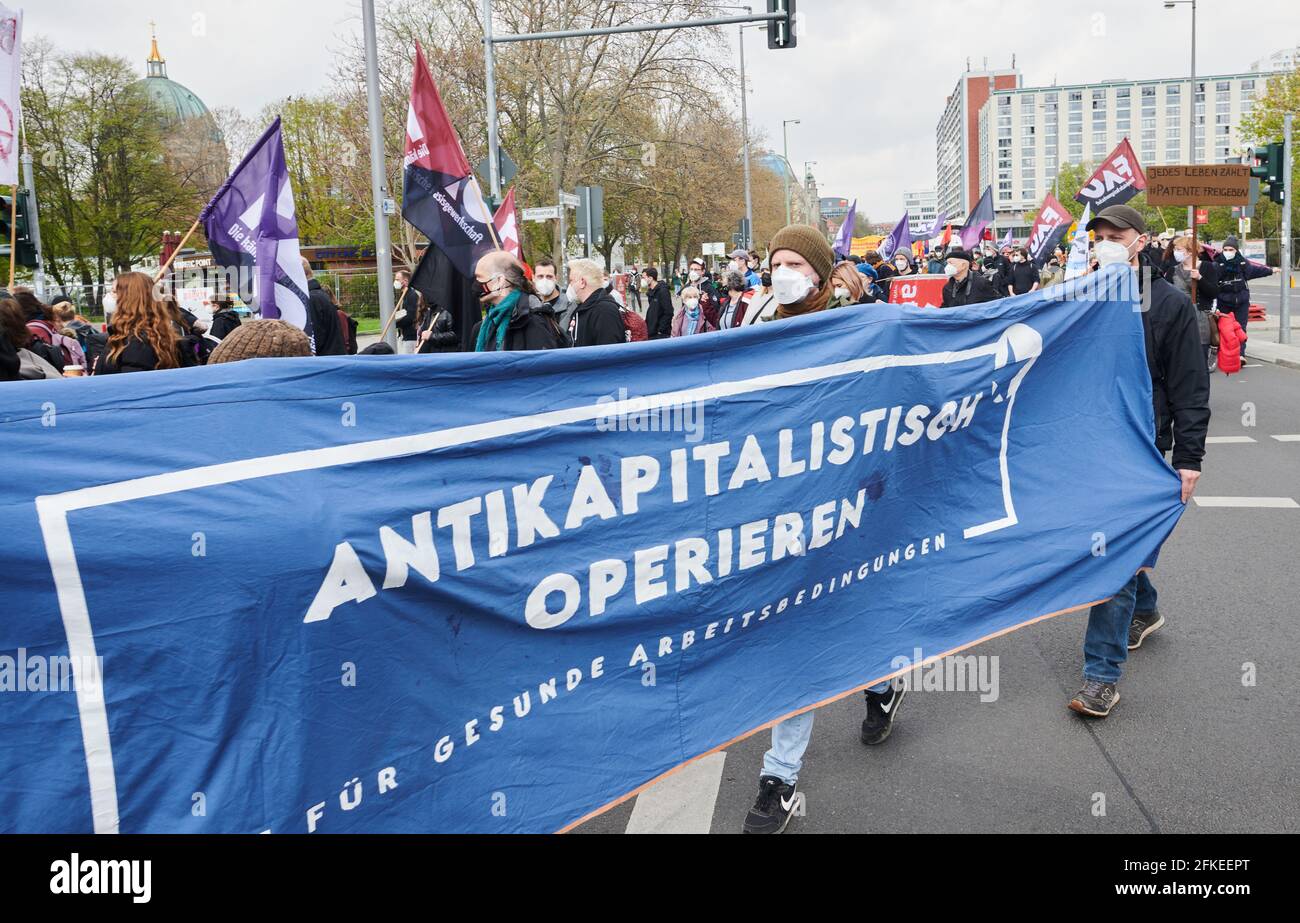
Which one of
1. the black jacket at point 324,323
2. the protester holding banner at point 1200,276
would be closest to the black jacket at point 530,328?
the black jacket at point 324,323

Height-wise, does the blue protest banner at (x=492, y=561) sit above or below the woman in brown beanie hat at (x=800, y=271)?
below

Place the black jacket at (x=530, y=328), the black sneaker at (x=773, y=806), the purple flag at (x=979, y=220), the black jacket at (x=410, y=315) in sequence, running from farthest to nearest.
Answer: the purple flag at (x=979, y=220) → the black jacket at (x=410, y=315) → the black jacket at (x=530, y=328) → the black sneaker at (x=773, y=806)

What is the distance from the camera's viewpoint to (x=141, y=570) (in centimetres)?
224

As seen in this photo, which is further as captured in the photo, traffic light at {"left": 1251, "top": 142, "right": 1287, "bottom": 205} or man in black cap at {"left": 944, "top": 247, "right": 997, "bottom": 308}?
traffic light at {"left": 1251, "top": 142, "right": 1287, "bottom": 205}

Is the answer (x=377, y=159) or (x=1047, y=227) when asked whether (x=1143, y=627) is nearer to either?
(x=377, y=159)

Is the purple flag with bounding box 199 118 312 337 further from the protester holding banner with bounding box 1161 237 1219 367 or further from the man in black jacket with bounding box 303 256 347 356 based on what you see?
the protester holding banner with bounding box 1161 237 1219 367

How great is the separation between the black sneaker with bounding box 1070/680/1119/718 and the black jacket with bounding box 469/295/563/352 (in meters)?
3.12

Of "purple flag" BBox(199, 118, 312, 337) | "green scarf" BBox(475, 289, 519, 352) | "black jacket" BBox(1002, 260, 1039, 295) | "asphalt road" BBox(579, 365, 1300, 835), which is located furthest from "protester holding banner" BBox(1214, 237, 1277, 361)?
"purple flag" BBox(199, 118, 312, 337)

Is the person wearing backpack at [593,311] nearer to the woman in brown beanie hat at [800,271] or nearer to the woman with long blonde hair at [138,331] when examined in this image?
the woman with long blonde hair at [138,331]

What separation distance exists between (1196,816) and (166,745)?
118 inches

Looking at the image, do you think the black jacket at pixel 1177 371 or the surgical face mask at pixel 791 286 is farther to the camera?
the black jacket at pixel 1177 371

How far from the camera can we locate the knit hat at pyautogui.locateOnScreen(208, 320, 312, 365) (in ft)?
10.3

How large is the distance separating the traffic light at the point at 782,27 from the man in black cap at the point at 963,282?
429cm

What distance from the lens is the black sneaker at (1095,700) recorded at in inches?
176
